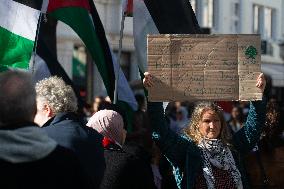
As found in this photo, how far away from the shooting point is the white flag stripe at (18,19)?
20.2 ft

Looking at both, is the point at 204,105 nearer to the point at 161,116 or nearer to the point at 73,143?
the point at 161,116

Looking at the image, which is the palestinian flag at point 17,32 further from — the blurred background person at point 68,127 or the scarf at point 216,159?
the scarf at point 216,159

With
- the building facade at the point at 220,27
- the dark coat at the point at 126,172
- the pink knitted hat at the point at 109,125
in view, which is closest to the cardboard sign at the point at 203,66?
the pink knitted hat at the point at 109,125

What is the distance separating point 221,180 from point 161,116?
0.56m

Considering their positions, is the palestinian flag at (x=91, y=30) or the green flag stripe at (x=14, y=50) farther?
the palestinian flag at (x=91, y=30)

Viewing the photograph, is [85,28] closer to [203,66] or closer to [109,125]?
[203,66]

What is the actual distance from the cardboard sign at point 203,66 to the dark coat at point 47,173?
1.52 meters

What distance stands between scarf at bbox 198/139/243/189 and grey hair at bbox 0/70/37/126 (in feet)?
6.07

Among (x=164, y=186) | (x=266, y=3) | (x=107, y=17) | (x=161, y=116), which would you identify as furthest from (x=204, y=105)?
(x=266, y=3)

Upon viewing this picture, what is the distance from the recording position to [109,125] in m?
4.52

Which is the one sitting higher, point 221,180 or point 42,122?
point 42,122

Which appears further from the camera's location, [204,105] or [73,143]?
[204,105]

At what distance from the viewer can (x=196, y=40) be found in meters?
4.88

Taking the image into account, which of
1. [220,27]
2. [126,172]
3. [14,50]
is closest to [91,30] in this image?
[14,50]
